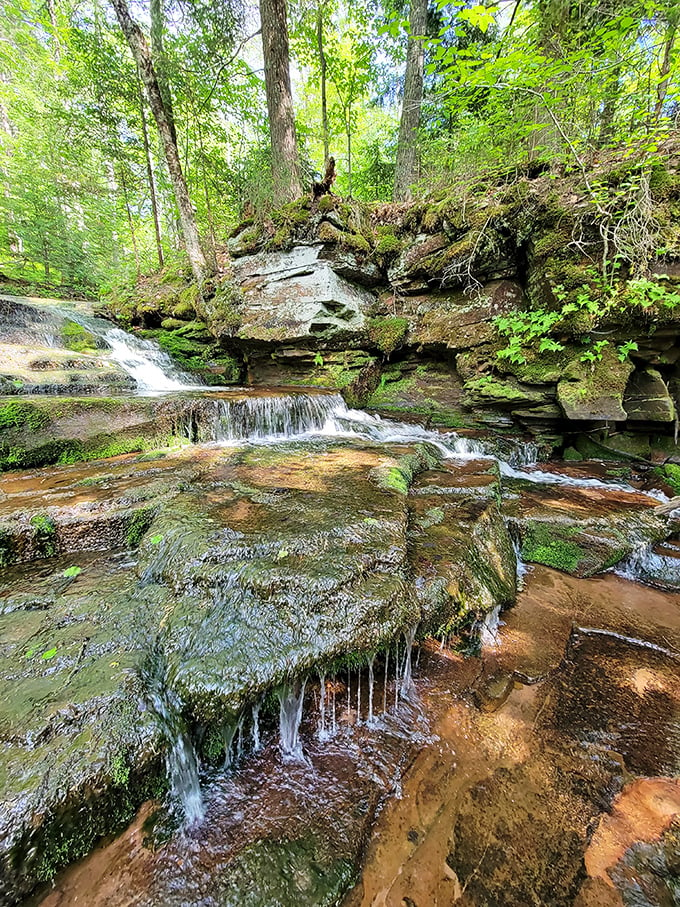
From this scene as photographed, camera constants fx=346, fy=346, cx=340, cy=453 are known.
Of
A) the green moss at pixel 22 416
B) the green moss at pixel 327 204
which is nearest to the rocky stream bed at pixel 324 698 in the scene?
the green moss at pixel 22 416

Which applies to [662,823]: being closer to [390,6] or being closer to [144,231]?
[390,6]

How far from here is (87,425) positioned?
4.00 m

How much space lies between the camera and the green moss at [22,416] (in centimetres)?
354

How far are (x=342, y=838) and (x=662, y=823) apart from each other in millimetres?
1337

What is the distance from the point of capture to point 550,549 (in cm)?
330

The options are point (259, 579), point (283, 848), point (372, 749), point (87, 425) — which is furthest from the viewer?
point (87, 425)

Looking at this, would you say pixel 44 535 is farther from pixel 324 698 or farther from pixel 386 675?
pixel 386 675

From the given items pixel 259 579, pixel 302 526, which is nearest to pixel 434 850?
pixel 259 579

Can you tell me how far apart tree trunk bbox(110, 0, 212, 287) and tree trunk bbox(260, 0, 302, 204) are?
2.27 m

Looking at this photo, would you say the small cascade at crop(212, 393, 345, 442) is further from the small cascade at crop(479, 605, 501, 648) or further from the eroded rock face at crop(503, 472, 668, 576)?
the small cascade at crop(479, 605, 501, 648)

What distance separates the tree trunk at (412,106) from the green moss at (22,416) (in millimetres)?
8673

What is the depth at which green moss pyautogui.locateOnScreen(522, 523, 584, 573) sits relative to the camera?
3168mm

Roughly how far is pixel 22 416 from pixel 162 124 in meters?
8.06

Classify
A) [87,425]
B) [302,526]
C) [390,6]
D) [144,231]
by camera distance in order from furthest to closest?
[144,231]
[390,6]
[87,425]
[302,526]
